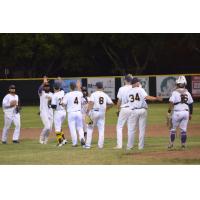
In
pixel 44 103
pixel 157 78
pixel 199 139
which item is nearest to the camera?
pixel 44 103

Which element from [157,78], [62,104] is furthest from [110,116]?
[62,104]

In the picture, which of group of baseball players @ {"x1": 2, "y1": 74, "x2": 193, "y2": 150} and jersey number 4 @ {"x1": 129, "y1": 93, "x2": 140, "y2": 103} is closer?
jersey number 4 @ {"x1": 129, "y1": 93, "x2": 140, "y2": 103}

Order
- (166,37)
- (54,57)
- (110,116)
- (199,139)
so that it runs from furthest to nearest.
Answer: (110,116)
(166,37)
(54,57)
(199,139)

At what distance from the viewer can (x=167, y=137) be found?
19.1 metres

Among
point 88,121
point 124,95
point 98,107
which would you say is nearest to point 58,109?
point 88,121

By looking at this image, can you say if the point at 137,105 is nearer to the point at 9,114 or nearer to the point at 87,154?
the point at 87,154

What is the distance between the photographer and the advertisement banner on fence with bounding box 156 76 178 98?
2761 cm

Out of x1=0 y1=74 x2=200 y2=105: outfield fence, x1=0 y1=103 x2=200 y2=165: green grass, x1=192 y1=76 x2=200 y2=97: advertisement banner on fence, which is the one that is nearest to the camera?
x1=0 y1=103 x2=200 y2=165: green grass

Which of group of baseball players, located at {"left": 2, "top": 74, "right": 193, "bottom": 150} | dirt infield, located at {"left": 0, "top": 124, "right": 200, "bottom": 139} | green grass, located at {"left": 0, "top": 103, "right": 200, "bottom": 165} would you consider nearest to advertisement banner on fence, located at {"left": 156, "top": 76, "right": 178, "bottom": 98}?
dirt infield, located at {"left": 0, "top": 124, "right": 200, "bottom": 139}

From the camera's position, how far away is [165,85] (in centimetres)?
2781

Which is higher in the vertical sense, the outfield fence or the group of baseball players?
the outfield fence

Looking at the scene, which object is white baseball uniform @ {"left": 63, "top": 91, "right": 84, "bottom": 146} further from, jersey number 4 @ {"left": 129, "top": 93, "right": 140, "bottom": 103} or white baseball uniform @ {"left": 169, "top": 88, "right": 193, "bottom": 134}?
white baseball uniform @ {"left": 169, "top": 88, "right": 193, "bottom": 134}

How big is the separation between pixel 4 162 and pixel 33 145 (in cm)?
350

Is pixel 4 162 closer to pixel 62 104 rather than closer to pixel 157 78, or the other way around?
pixel 62 104
